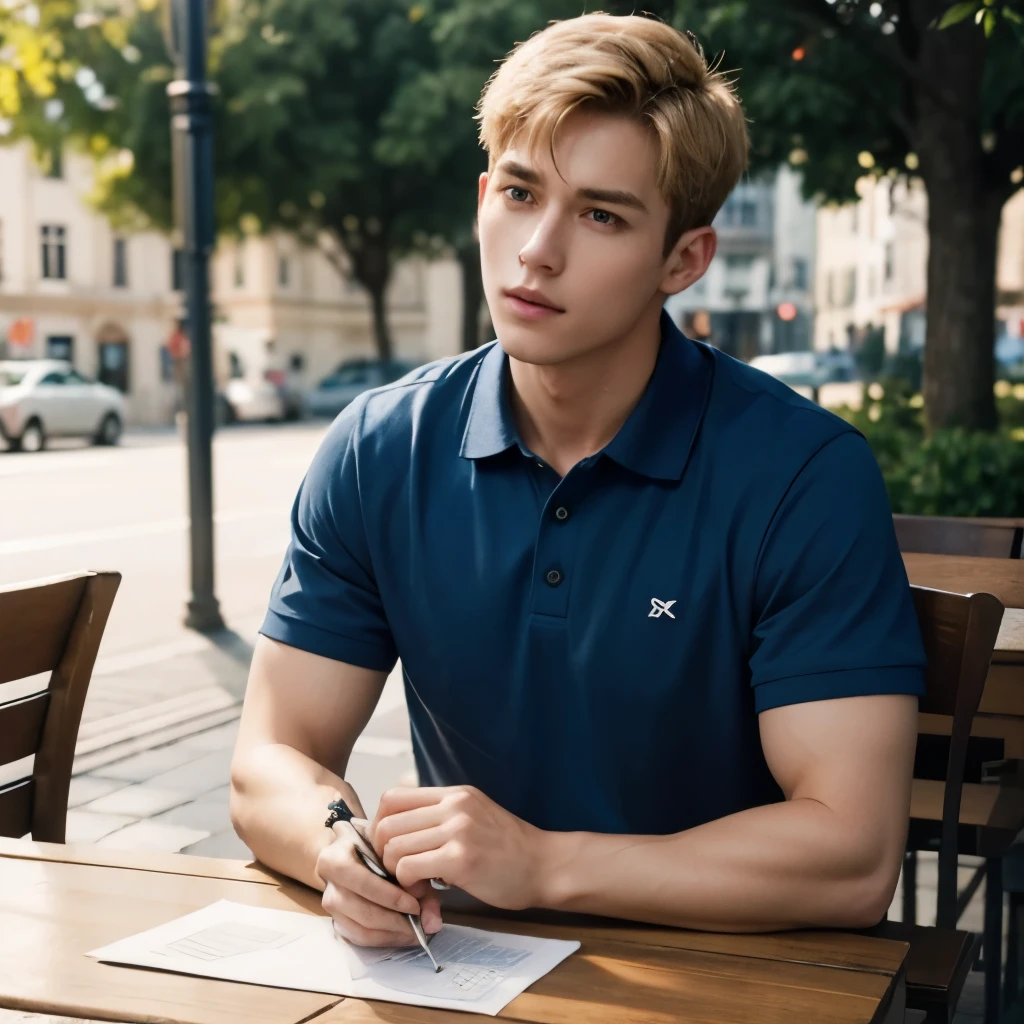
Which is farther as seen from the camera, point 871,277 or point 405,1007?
point 871,277

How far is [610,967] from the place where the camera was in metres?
1.61

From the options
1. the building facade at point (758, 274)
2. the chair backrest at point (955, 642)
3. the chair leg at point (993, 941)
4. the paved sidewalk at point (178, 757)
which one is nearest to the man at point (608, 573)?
the chair backrest at point (955, 642)

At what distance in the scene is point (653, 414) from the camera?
7.11 feet

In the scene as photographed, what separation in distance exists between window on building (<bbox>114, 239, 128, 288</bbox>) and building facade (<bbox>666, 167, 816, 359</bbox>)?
31.4 meters

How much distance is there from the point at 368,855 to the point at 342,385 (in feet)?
136

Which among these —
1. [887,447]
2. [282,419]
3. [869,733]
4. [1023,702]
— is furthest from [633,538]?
[282,419]

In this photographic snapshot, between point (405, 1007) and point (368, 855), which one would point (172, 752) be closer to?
point (368, 855)

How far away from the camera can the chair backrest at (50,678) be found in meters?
2.32

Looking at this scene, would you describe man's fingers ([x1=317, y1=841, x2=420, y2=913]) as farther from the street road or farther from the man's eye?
the street road

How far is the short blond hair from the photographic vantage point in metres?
2.06

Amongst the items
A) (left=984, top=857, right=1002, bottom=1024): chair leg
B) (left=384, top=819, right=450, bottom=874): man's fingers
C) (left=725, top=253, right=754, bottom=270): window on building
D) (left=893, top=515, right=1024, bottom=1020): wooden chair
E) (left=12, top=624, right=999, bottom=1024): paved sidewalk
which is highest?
(left=725, top=253, right=754, bottom=270): window on building

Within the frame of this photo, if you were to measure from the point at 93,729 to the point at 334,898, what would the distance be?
5.02m

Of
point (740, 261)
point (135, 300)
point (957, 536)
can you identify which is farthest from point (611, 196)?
point (740, 261)

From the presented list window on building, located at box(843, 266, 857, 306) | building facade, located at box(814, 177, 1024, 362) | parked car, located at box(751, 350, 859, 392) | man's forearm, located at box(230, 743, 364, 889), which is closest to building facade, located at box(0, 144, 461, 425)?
parked car, located at box(751, 350, 859, 392)
